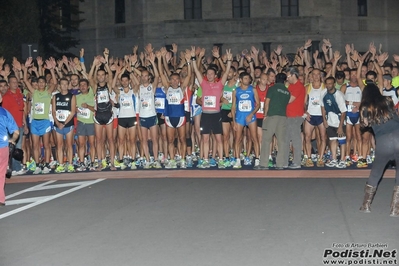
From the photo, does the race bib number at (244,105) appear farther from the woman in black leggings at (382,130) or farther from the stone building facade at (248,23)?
the stone building facade at (248,23)

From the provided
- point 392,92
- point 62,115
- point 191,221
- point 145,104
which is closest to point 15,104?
point 62,115

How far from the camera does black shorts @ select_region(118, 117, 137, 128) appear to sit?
16.8m

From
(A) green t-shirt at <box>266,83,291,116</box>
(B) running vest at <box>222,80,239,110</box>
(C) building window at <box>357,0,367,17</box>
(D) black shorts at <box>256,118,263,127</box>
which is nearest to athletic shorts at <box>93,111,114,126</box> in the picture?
(B) running vest at <box>222,80,239,110</box>

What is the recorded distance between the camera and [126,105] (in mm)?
16750

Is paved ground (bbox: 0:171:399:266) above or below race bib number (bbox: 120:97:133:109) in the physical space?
below

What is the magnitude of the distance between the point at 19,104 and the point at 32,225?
6.59m

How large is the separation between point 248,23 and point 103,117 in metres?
32.7

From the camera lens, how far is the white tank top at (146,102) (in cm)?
1680

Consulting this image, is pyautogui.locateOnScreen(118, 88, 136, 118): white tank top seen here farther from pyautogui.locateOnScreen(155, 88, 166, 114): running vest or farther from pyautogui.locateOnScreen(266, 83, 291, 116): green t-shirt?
pyautogui.locateOnScreen(266, 83, 291, 116): green t-shirt

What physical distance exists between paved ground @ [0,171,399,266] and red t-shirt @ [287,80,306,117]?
6.23ft

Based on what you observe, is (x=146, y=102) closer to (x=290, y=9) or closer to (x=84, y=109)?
(x=84, y=109)

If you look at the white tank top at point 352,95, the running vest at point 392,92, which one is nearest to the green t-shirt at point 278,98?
the white tank top at point 352,95

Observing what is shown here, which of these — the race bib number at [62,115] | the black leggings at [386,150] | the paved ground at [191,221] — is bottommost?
the paved ground at [191,221]

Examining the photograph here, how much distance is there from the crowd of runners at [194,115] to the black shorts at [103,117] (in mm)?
21
